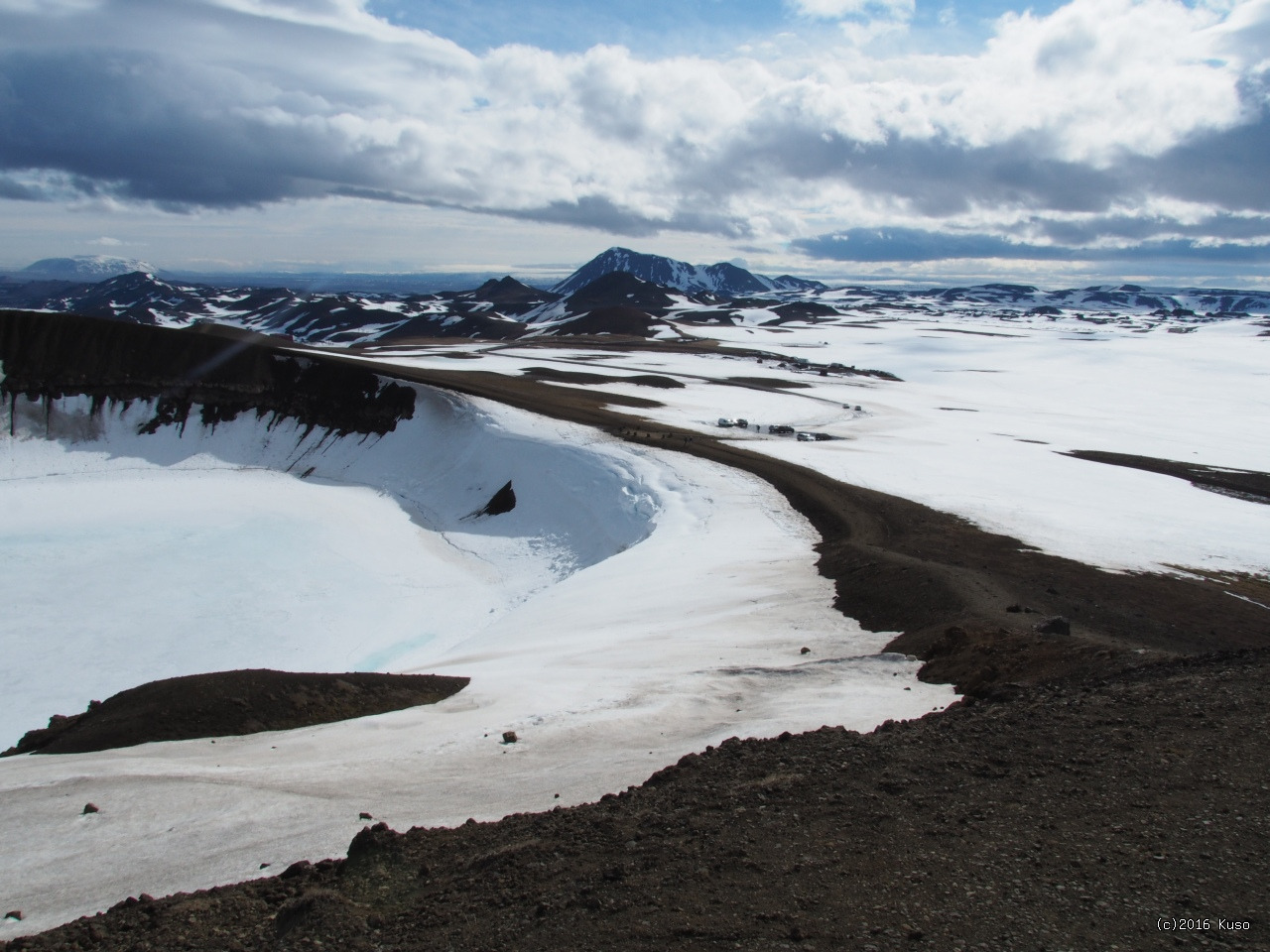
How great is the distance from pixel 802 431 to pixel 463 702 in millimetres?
→ 51911

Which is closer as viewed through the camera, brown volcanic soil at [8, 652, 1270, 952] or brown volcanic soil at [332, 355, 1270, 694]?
brown volcanic soil at [8, 652, 1270, 952]

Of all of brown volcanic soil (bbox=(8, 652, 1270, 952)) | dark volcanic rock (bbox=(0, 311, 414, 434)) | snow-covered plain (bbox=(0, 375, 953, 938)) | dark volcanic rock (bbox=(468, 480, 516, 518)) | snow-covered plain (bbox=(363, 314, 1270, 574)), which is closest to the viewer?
brown volcanic soil (bbox=(8, 652, 1270, 952))

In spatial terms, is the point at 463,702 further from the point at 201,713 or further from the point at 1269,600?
the point at 1269,600

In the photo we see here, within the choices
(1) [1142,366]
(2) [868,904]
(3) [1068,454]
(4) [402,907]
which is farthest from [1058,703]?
(1) [1142,366]

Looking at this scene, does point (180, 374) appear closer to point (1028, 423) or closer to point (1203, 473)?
point (1028, 423)

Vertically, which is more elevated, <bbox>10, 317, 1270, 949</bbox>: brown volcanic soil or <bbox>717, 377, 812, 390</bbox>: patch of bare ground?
<bbox>717, 377, 812, 390</bbox>: patch of bare ground

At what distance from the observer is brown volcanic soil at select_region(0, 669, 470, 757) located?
14.0 metres

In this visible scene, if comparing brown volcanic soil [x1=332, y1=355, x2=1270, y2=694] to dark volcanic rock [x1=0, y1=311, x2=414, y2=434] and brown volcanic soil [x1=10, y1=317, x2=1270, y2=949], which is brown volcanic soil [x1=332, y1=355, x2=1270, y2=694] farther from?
dark volcanic rock [x1=0, y1=311, x2=414, y2=434]

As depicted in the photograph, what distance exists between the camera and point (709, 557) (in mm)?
30359

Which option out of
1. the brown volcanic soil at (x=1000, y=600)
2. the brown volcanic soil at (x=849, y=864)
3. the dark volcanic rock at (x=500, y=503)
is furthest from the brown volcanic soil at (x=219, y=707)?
the dark volcanic rock at (x=500, y=503)

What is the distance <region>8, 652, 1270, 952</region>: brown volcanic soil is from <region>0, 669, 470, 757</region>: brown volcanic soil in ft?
23.6

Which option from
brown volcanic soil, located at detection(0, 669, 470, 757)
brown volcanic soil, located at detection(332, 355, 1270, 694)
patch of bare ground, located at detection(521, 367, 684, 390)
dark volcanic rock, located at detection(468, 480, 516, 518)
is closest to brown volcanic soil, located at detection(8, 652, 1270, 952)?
brown volcanic soil, located at detection(332, 355, 1270, 694)

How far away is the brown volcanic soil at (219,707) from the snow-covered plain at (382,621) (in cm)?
65

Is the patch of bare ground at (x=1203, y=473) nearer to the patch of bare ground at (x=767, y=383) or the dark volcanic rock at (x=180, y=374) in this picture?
the patch of bare ground at (x=767, y=383)
